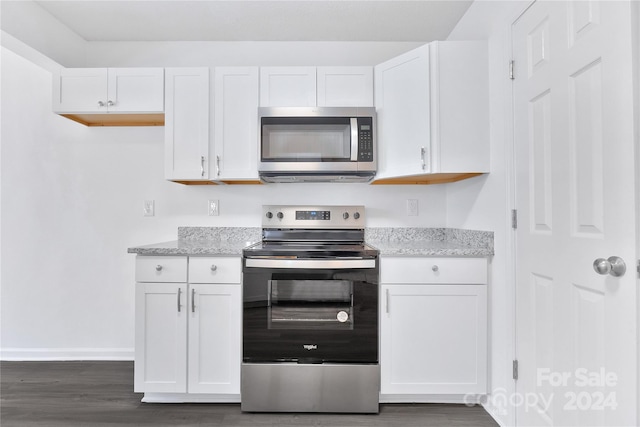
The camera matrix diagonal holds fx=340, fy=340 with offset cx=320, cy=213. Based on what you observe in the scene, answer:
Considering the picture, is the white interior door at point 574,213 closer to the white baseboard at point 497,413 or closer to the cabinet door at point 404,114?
the white baseboard at point 497,413

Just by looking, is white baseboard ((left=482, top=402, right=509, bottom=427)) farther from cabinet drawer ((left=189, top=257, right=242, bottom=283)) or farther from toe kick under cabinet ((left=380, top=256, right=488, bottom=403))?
cabinet drawer ((left=189, top=257, right=242, bottom=283))

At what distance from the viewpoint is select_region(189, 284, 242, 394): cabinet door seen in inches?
77.4

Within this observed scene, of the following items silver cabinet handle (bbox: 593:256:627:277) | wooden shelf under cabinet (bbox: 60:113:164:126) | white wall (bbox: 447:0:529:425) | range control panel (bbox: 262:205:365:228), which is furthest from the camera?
range control panel (bbox: 262:205:365:228)

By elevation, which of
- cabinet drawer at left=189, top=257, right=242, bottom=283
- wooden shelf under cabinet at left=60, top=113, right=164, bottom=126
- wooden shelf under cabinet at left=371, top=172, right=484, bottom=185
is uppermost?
wooden shelf under cabinet at left=60, top=113, right=164, bottom=126

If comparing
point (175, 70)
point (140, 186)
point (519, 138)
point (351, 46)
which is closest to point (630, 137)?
point (519, 138)

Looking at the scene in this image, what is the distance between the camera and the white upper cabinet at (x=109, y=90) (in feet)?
7.52

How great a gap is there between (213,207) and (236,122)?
2.30 feet

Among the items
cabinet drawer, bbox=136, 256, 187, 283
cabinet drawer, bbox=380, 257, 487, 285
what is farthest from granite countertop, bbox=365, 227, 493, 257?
cabinet drawer, bbox=136, 256, 187, 283

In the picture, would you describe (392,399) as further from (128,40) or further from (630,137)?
(128,40)

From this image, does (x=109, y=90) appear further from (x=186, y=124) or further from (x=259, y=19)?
(x=259, y=19)

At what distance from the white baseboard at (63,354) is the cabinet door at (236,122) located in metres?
1.60

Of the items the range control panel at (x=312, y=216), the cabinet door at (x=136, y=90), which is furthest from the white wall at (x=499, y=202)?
the cabinet door at (x=136, y=90)

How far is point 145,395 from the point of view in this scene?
2051 millimetres

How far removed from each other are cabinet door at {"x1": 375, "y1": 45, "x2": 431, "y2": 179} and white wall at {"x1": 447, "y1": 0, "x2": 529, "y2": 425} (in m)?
0.36
